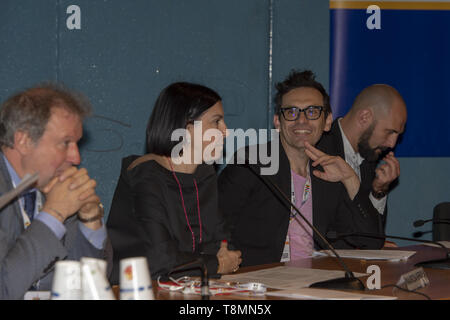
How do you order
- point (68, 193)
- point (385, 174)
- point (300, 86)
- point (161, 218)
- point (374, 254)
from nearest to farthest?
point (68, 193) → point (161, 218) → point (374, 254) → point (300, 86) → point (385, 174)

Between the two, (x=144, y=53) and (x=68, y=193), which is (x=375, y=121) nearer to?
(x=144, y=53)

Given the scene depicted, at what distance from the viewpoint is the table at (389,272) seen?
6.11 feet

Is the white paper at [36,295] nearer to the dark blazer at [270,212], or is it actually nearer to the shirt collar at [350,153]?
the dark blazer at [270,212]

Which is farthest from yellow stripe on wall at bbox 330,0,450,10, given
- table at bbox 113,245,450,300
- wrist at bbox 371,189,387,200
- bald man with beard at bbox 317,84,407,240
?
table at bbox 113,245,450,300

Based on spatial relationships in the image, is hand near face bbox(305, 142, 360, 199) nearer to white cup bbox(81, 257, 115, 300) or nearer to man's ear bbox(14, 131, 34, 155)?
man's ear bbox(14, 131, 34, 155)

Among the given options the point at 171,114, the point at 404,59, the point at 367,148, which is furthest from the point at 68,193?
the point at 404,59

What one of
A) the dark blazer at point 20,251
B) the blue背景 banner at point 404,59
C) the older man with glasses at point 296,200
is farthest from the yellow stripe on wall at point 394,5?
the dark blazer at point 20,251

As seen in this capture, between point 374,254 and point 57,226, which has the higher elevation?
point 57,226

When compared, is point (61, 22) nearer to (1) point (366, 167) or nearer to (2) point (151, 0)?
(2) point (151, 0)

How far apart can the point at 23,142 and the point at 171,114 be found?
84 cm

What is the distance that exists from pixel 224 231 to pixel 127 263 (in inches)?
58.9

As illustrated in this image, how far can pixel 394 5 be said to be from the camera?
4297 millimetres

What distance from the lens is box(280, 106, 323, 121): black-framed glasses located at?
10.8 feet

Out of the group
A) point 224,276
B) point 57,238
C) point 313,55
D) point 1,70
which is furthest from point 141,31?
point 57,238
